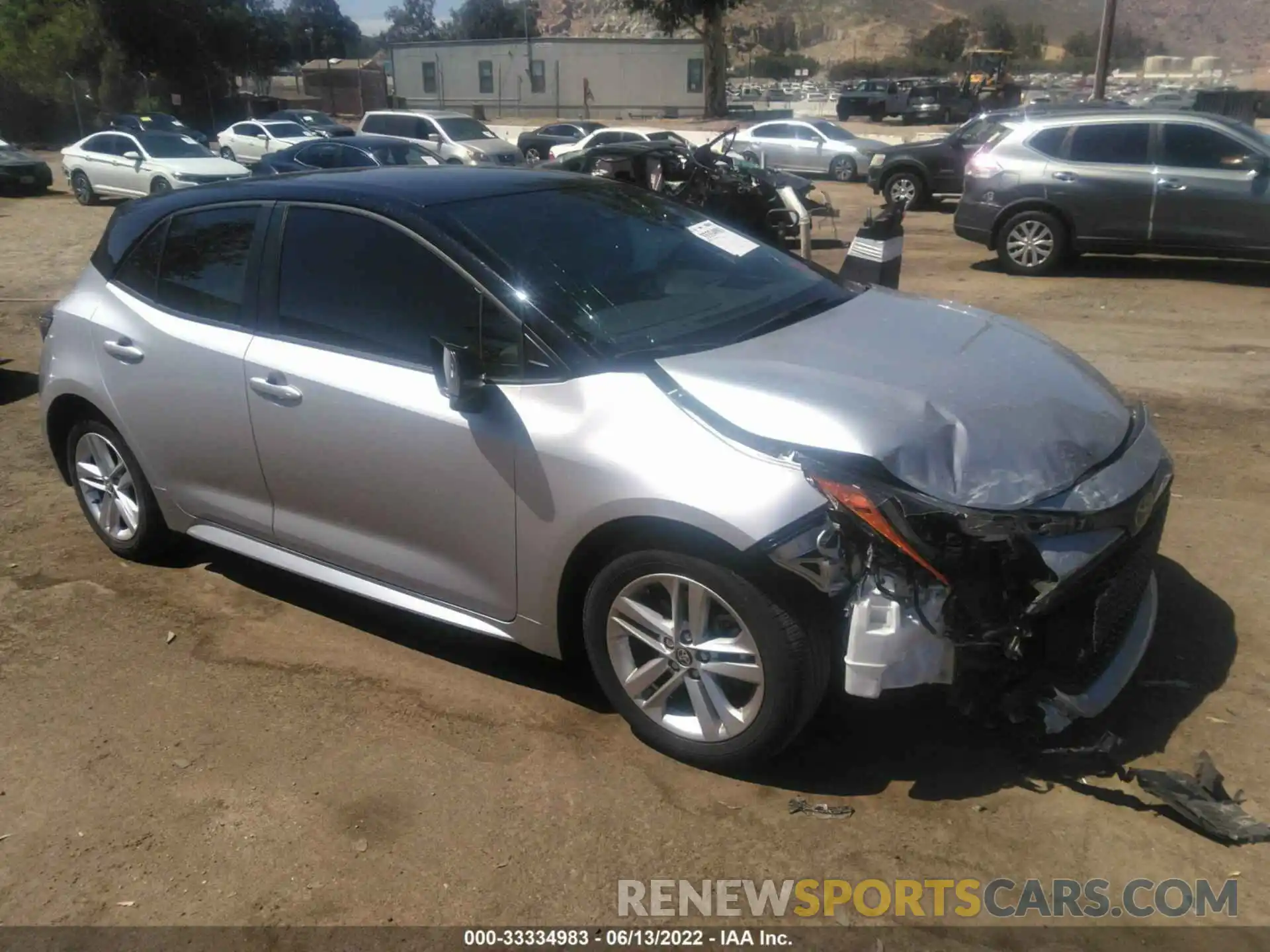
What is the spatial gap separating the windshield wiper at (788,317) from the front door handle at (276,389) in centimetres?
157

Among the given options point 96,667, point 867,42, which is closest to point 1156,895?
point 96,667

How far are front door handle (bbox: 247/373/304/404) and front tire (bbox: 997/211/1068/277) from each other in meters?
9.91

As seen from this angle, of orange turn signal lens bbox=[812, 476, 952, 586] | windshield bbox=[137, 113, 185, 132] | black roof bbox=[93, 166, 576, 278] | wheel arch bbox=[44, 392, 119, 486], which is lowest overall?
wheel arch bbox=[44, 392, 119, 486]

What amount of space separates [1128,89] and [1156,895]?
6196 cm

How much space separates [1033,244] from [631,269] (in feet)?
30.5

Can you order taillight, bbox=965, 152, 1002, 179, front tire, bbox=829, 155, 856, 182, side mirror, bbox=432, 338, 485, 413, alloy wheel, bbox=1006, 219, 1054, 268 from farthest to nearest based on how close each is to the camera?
front tire, bbox=829, 155, 856, 182 < taillight, bbox=965, 152, 1002, 179 < alloy wheel, bbox=1006, 219, 1054, 268 < side mirror, bbox=432, 338, 485, 413

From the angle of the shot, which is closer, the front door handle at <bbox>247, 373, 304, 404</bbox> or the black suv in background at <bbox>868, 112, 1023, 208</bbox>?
the front door handle at <bbox>247, 373, 304, 404</bbox>

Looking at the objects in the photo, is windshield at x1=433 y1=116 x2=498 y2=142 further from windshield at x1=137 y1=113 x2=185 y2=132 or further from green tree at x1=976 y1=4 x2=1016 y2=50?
green tree at x1=976 y1=4 x2=1016 y2=50

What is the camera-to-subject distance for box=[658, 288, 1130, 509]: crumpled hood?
3105mm

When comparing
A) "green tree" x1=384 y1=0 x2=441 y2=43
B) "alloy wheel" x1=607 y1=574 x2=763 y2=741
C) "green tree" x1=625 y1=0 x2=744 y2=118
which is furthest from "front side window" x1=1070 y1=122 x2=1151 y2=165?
"green tree" x1=384 y1=0 x2=441 y2=43

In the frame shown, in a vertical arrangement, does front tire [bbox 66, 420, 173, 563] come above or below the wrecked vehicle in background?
below

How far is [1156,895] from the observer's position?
9.32 feet

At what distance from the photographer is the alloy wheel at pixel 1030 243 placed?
11.9 m

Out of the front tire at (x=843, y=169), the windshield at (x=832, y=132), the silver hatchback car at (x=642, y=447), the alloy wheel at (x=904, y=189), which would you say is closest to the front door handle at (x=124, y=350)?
the silver hatchback car at (x=642, y=447)
